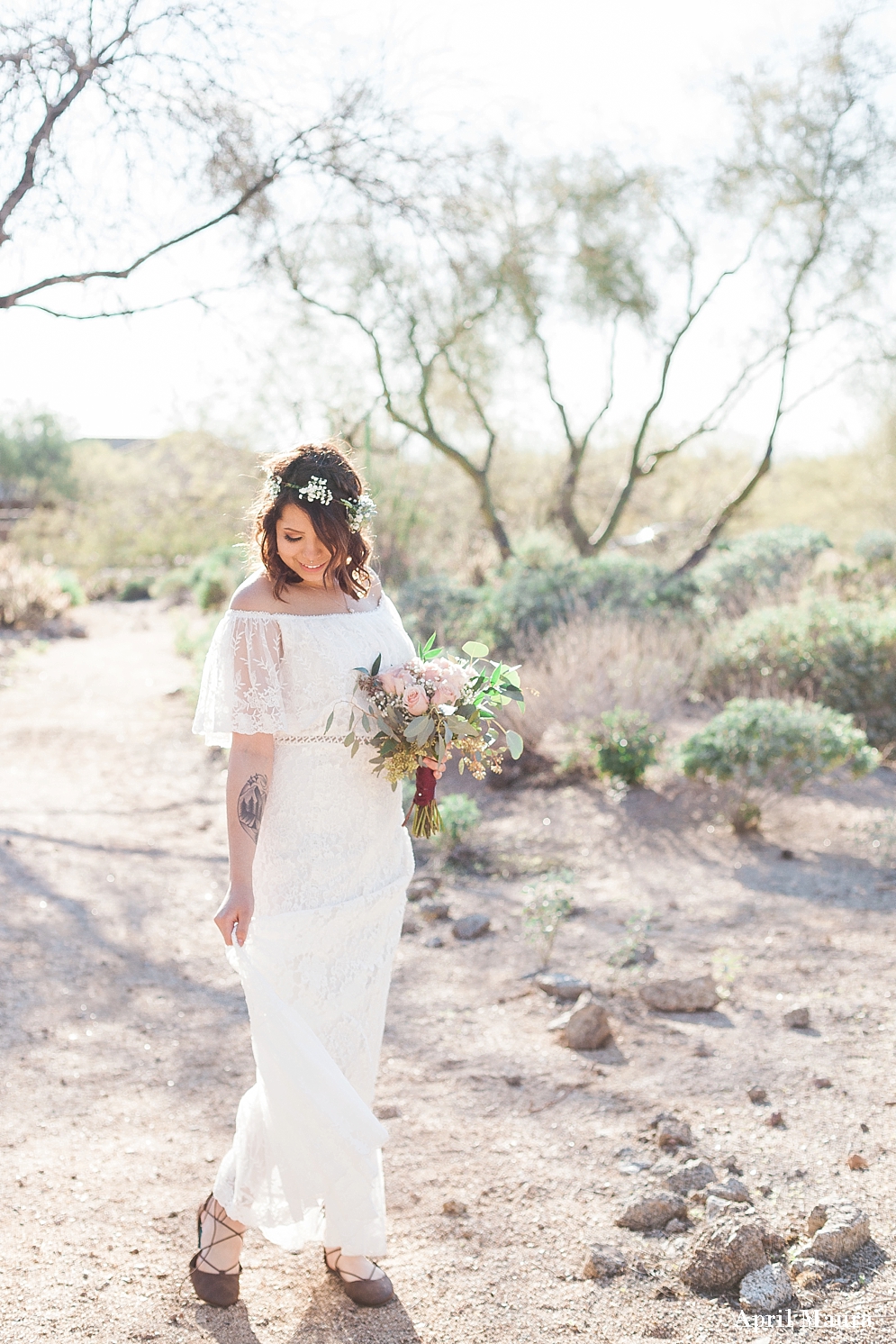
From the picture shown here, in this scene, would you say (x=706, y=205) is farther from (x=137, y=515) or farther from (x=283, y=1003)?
(x=137, y=515)

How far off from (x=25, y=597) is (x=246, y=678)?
45.5 feet

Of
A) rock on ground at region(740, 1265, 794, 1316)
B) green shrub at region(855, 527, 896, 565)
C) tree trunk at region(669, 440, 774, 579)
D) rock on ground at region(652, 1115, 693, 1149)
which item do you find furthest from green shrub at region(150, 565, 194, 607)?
rock on ground at region(740, 1265, 794, 1316)

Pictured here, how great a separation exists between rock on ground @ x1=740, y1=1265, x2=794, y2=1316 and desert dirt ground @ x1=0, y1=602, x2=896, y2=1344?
51mm

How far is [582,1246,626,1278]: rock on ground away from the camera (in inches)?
103

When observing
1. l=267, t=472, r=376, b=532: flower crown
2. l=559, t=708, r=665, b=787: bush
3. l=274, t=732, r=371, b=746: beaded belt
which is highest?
l=267, t=472, r=376, b=532: flower crown

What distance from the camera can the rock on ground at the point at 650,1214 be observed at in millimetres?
2803

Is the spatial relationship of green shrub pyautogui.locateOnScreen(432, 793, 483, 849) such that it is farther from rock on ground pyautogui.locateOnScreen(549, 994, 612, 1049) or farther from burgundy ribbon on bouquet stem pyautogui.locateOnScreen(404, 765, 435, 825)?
burgundy ribbon on bouquet stem pyautogui.locateOnScreen(404, 765, 435, 825)

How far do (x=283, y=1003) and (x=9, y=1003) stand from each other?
2392 mm

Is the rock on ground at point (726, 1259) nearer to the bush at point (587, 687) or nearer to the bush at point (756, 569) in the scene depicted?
the bush at point (587, 687)

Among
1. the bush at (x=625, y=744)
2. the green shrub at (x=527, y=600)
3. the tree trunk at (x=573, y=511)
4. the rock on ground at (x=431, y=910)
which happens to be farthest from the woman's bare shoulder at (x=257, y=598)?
the tree trunk at (x=573, y=511)

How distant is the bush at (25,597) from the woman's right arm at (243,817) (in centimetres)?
1361

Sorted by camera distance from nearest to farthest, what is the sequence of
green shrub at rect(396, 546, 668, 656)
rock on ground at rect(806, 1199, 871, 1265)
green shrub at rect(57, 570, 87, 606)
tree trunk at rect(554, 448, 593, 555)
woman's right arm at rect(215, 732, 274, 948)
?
woman's right arm at rect(215, 732, 274, 948), rock on ground at rect(806, 1199, 871, 1265), green shrub at rect(396, 546, 668, 656), tree trunk at rect(554, 448, 593, 555), green shrub at rect(57, 570, 87, 606)

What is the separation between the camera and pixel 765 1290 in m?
2.45

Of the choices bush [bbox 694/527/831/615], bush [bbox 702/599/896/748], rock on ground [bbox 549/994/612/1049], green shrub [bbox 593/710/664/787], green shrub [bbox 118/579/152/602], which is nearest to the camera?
rock on ground [bbox 549/994/612/1049]
